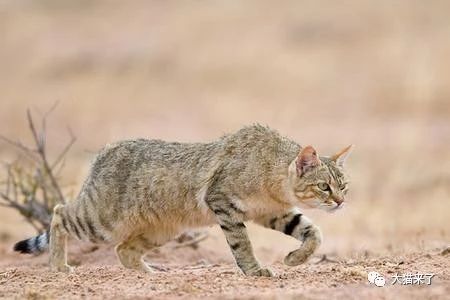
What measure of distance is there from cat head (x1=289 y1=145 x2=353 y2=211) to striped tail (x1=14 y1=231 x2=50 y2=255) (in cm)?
242

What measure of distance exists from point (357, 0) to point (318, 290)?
31922 millimetres

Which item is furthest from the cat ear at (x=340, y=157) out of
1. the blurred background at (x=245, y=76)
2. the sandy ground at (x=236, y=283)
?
the blurred background at (x=245, y=76)

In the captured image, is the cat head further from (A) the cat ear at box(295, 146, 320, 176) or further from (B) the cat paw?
(B) the cat paw

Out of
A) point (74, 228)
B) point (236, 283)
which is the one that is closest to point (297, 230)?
point (236, 283)

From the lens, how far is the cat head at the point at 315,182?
7.38 metres

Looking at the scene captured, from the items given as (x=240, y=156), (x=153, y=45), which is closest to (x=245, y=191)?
(x=240, y=156)

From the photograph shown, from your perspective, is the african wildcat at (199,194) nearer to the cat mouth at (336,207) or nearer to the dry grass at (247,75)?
the cat mouth at (336,207)

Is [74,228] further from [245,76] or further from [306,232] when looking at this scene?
[245,76]

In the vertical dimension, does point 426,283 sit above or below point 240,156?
below

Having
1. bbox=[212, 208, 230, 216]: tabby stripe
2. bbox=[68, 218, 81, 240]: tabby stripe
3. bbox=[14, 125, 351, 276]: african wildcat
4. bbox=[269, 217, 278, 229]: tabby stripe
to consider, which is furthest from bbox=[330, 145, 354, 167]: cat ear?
bbox=[68, 218, 81, 240]: tabby stripe

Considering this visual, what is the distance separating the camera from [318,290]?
20.7ft

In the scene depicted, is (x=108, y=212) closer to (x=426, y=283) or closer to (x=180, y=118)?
(x=426, y=283)

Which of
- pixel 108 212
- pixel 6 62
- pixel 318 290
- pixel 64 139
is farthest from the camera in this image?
pixel 6 62

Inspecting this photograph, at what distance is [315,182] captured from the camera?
291 inches
